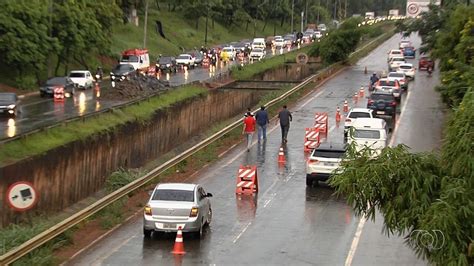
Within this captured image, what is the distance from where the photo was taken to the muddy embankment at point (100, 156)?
26062mm

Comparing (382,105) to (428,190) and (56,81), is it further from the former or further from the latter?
(428,190)

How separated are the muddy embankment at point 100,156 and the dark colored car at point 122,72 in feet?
38.5

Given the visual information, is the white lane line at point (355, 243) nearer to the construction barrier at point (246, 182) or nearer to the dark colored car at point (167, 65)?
the construction barrier at point (246, 182)

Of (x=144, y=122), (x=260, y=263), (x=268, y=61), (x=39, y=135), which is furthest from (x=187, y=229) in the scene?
(x=268, y=61)

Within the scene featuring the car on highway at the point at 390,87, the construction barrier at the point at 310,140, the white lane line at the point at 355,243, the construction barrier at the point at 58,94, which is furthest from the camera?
the construction barrier at the point at 58,94

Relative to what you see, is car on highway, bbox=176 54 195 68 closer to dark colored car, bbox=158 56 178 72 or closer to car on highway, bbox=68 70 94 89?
dark colored car, bbox=158 56 178 72

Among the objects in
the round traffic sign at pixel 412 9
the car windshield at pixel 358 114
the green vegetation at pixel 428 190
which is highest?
the round traffic sign at pixel 412 9

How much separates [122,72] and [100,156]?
109 feet

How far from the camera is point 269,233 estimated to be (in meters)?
20.6

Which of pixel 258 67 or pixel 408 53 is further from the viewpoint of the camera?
pixel 408 53

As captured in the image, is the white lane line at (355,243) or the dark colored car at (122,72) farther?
the dark colored car at (122,72)

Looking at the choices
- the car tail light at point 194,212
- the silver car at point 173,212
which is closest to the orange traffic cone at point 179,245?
the silver car at point 173,212

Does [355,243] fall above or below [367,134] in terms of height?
below

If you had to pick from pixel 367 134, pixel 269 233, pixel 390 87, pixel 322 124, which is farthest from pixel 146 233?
pixel 390 87
